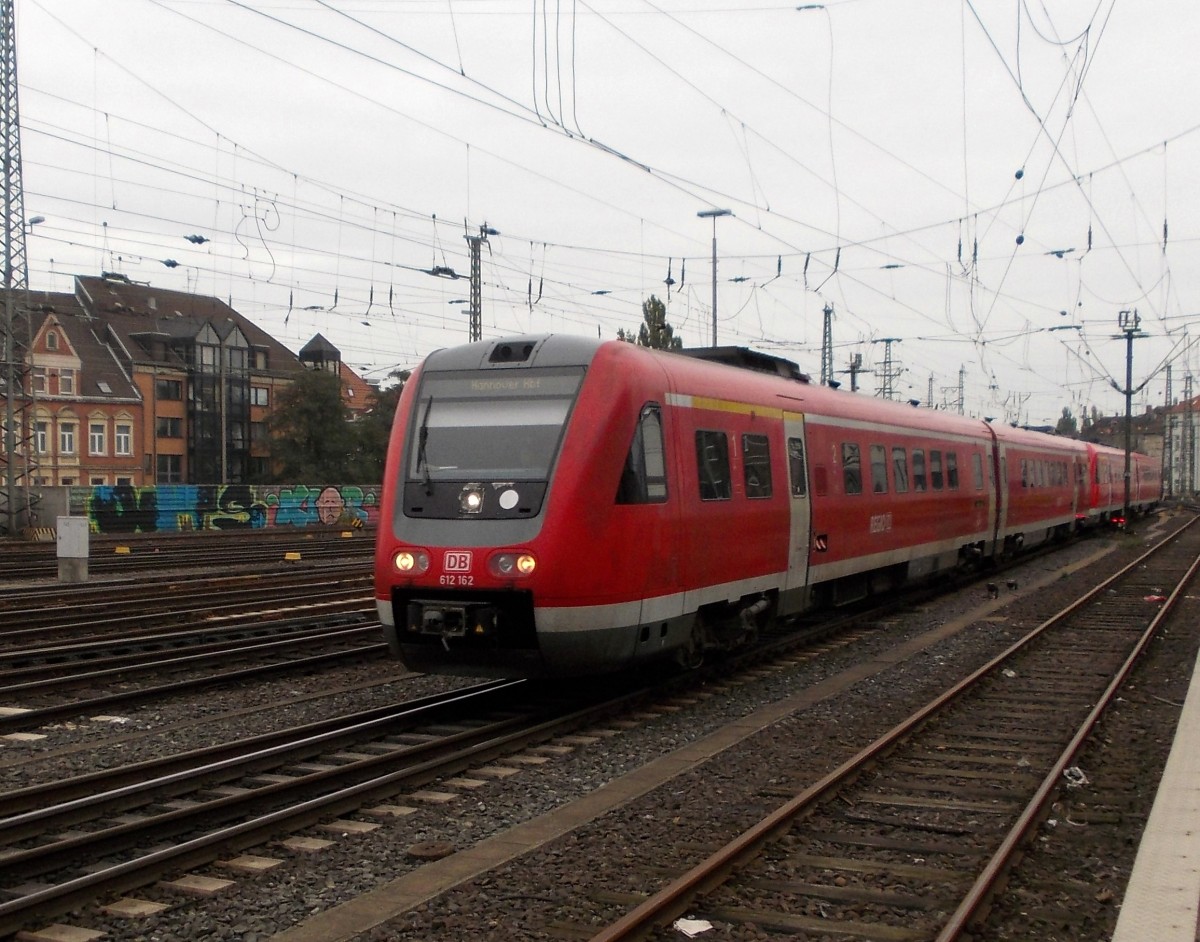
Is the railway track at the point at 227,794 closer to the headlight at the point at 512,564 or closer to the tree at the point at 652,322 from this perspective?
the headlight at the point at 512,564

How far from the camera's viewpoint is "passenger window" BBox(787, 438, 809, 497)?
43.4ft

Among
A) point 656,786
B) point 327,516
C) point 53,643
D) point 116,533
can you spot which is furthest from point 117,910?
point 327,516

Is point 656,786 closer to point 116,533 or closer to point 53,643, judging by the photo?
point 53,643

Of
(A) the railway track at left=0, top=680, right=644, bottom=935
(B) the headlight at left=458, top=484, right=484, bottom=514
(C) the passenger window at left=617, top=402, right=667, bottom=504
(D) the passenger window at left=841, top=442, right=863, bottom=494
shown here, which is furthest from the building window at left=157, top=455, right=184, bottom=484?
(C) the passenger window at left=617, top=402, right=667, bottom=504

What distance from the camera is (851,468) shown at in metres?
15.2

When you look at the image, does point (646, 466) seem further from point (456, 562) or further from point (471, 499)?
point (456, 562)

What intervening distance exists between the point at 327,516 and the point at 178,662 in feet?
112

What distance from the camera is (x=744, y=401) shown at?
12.2 metres

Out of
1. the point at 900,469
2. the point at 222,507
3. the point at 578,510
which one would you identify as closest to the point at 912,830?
the point at 578,510

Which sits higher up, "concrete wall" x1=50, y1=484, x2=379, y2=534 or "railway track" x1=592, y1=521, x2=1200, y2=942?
"concrete wall" x1=50, y1=484, x2=379, y2=534

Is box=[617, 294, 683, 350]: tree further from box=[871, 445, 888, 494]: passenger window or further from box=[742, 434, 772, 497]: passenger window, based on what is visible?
box=[742, 434, 772, 497]: passenger window

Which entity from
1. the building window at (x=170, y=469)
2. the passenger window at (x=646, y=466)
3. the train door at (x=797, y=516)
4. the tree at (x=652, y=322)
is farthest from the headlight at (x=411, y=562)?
the building window at (x=170, y=469)

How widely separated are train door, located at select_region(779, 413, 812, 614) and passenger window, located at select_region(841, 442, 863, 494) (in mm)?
1343

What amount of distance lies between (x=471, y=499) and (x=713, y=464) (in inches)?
101
